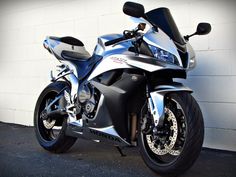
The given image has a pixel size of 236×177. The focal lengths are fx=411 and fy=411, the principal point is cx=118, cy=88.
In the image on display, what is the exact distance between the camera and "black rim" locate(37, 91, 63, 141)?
450 centimetres

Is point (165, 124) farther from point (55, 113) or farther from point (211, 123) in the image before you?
point (55, 113)

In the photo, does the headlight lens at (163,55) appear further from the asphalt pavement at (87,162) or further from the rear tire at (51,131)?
the rear tire at (51,131)

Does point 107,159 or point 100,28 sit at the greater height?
point 100,28

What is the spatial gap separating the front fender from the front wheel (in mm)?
58

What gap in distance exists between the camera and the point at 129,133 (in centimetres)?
351

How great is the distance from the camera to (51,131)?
4609 millimetres

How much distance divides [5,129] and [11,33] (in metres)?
1.58

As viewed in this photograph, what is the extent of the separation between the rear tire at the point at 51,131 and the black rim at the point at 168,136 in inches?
47.3

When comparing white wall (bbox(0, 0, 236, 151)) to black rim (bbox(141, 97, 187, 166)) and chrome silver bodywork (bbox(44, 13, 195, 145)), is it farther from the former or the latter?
black rim (bbox(141, 97, 187, 166))

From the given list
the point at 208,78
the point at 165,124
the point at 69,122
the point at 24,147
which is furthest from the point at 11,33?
the point at 165,124

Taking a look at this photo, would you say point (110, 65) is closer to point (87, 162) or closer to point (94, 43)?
point (87, 162)

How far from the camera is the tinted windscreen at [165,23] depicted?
328cm

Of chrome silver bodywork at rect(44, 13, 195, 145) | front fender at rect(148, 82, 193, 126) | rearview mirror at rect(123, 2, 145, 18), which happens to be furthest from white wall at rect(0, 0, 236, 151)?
rearview mirror at rect(123, 2, 145, 18)

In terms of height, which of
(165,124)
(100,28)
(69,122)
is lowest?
(69,122)
